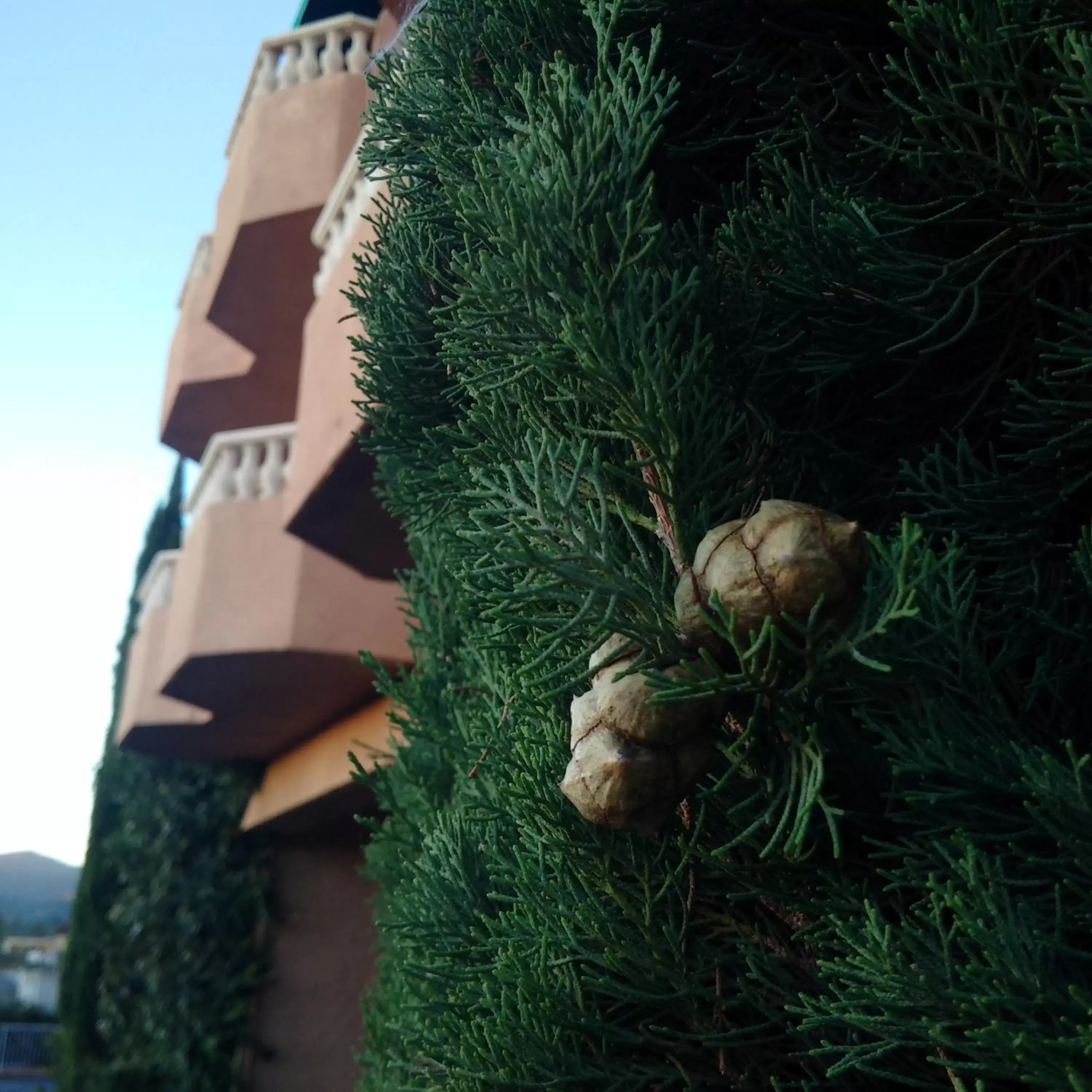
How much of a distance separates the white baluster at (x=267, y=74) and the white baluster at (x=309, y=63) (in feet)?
1.08

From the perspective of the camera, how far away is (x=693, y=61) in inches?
85.1

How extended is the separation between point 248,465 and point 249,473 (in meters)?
0.07

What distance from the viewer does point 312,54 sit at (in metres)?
9.31

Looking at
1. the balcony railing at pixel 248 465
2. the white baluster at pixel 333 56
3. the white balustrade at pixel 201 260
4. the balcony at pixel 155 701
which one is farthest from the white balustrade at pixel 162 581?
the white baluster at pixel 333 56

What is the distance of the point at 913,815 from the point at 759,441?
63 centimetres

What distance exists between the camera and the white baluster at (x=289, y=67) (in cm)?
939

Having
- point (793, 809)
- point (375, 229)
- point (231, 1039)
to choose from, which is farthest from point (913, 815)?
point (231, 1039)

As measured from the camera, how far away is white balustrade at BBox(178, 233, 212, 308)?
11719mm

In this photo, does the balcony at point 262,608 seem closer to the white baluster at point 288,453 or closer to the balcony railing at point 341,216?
the white baluster at point 288,453

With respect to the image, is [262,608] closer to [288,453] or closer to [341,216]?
[288,453]

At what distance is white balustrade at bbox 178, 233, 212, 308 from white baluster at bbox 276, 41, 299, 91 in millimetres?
2490

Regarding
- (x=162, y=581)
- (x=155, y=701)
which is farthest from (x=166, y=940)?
(x=162, y=581)

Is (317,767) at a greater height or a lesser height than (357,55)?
lesser

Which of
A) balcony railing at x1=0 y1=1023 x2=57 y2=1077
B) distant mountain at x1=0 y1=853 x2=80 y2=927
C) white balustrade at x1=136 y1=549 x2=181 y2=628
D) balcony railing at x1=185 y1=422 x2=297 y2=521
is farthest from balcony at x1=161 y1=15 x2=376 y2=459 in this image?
distant mountain at x1=0 y1=853 x2=80 y2=927
